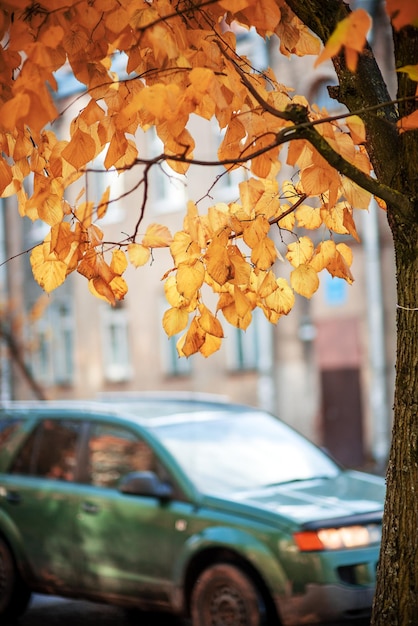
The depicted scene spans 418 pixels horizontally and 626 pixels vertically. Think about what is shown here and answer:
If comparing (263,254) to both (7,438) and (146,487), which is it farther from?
(7,438)

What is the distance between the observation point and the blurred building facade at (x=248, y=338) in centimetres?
2197

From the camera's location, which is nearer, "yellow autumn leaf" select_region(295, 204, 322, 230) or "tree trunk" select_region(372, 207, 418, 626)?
"tree trunk" select_region(372, 207, 418, 626)

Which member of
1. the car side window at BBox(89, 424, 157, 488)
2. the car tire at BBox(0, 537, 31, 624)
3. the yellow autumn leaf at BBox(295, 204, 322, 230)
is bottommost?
the car tire at BBox(0, 537, 31, 624)

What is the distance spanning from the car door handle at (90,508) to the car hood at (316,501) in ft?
3.80

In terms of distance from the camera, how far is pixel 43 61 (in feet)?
13.7

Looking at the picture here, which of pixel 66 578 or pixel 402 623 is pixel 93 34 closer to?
pixel 402 623

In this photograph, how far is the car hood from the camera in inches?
296

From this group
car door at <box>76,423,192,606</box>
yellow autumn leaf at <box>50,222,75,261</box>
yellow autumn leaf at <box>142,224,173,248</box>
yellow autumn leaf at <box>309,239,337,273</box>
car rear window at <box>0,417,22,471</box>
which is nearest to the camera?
yellow autumn leaf at <box>50,222,75,261</box>

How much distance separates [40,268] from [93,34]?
99 centimetres

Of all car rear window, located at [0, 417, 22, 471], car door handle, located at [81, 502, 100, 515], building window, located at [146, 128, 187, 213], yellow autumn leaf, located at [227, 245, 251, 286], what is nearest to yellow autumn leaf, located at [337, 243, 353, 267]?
yellow autumn leaf, located at [227, 245, 251, 286]

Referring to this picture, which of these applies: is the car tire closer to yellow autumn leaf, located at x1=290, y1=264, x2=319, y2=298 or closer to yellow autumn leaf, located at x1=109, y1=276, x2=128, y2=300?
yellow autumn leaf, located at x1=109, y1=276, x2=128, y2=300

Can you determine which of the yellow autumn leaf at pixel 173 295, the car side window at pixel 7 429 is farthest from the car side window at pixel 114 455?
the yellow autumn leaf at pixel 173 295

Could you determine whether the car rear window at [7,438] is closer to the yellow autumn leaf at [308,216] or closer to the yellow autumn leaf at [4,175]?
the yellow autumn leaf at [308,216]

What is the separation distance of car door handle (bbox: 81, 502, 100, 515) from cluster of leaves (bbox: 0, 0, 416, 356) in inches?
141
